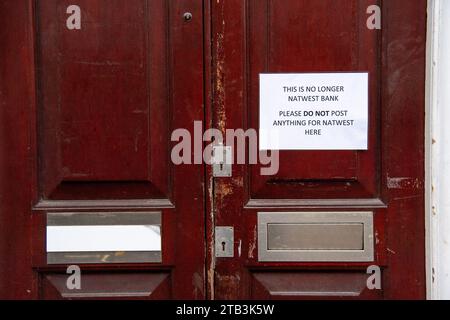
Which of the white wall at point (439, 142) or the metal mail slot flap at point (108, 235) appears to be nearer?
the white wall at point (439, 142)

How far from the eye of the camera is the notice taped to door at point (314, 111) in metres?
2.39

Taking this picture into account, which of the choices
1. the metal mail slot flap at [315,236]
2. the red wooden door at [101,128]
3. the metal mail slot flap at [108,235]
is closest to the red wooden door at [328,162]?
the metal mail slot flap at [315,236]

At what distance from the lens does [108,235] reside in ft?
7.95

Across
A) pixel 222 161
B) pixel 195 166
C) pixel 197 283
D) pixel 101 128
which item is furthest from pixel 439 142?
pixel 101 128

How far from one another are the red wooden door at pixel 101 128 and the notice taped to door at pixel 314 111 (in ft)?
1.07

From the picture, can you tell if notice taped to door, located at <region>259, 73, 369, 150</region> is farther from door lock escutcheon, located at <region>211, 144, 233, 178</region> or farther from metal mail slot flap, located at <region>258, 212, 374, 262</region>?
metal mail slot flap, located at <region>258, 212, 374, 262</region>

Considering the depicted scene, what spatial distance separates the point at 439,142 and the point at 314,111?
0.54 metres

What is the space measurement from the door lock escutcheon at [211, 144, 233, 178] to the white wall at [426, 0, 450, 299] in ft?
2.83

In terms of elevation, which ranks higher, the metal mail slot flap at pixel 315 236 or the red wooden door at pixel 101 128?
the red wooden door at pixel 101 128

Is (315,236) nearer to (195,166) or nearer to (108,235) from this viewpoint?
(195,166)

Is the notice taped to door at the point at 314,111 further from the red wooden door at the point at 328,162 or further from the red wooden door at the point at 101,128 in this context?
the red wooden door at the point at 101,128

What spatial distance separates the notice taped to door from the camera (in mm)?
2389

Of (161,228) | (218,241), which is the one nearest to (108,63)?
(161,228)
